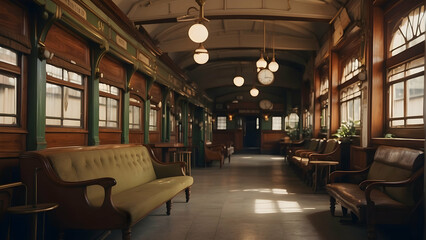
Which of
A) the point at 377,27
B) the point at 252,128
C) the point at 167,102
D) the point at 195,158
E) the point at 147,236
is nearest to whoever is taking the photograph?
the point at 147,236

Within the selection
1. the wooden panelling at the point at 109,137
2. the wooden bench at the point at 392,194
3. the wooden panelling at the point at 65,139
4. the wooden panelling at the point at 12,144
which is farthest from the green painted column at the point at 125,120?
the wooden bench at the point at 392,194

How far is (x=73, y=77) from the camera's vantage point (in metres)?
4.36

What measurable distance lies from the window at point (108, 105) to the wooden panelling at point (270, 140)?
14557 millimetres

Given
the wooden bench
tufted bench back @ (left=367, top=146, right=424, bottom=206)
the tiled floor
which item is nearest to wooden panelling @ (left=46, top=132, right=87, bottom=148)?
the tiled floor

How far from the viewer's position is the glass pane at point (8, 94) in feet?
10.0

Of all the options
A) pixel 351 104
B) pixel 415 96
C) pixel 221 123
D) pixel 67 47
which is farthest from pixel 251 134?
pixel 67 47

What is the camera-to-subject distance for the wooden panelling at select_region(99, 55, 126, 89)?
5234mm

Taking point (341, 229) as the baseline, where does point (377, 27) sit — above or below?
above

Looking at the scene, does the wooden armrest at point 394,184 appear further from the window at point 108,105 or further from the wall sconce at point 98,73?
the window at point 108,105

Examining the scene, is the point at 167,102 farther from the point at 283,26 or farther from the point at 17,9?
the point at 17,9

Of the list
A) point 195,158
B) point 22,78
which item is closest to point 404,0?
point 22,78

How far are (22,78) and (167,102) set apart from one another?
6.24 metres

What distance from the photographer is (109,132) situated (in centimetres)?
550

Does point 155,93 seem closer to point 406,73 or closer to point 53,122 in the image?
point 53,122
